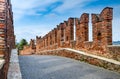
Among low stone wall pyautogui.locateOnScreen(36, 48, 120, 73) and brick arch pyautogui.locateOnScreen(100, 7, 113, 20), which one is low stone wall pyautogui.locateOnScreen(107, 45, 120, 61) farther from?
brick arch pyautogui.locateOnScreen(100, 7, 113, 20)

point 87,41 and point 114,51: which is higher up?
point 87,41

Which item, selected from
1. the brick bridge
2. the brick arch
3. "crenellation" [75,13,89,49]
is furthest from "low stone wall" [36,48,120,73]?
the brick arch

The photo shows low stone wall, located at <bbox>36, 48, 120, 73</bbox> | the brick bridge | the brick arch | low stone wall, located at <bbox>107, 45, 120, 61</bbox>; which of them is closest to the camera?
the brick bridge

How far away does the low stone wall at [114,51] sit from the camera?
1162 centimetres

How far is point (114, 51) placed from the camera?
1198cm

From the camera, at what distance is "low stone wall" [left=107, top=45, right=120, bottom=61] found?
1162 centimetres

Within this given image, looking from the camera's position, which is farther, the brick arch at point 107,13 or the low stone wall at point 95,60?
the brick arch at point 107,13

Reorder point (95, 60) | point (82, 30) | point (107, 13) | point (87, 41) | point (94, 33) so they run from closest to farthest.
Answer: point (95, 60) → point (107, 13) → point (94, 33) → point (87, 41) → point (82, 30)

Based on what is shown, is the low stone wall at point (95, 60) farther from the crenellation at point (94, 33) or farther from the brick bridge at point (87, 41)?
the crenellation at point (94, 33)

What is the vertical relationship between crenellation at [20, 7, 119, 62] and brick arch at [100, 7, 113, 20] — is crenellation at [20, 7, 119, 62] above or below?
below

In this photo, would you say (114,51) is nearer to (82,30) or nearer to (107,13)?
(107,13)

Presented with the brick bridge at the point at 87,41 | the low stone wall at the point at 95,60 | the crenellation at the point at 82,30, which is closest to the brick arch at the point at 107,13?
the brick bridge at the point at 87,41

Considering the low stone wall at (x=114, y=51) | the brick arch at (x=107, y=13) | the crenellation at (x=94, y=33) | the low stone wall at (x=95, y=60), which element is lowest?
the low stone wall at (x=95, y=60)

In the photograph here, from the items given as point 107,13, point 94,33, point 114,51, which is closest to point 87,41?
point 94,33
